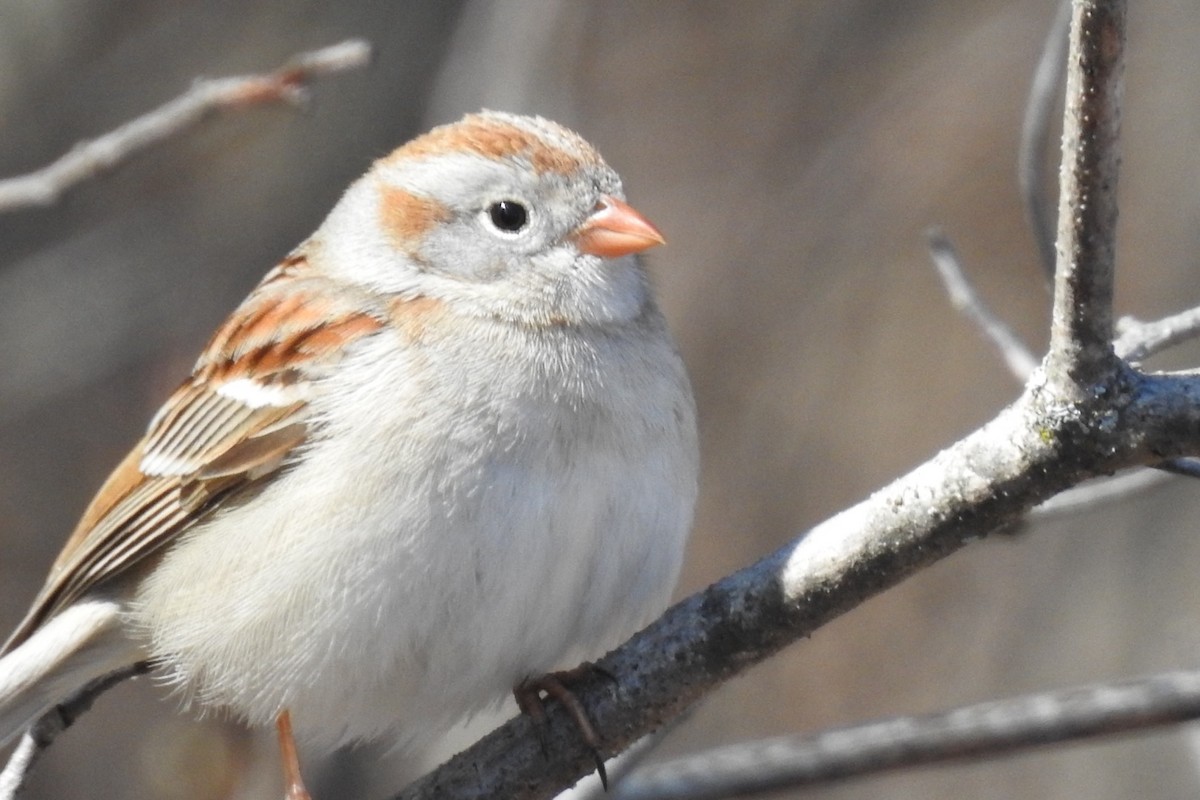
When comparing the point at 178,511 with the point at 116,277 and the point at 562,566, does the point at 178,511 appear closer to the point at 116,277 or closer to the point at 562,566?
the point at 562,566

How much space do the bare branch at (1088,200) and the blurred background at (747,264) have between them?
8.11ft

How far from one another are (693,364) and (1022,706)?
2.74 m

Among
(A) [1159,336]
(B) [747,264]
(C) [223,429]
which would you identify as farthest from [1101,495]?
(B) [747,264]

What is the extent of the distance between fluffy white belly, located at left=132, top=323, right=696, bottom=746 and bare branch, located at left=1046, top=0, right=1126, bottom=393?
916 mm

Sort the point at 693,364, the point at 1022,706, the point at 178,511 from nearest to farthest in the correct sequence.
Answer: the point at 1022,706 → the point at 178,511 → the point at 693,364

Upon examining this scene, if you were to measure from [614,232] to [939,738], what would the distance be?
99cm

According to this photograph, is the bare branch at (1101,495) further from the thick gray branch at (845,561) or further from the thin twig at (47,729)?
the thin twig at (47,729)

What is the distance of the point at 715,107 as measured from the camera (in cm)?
560

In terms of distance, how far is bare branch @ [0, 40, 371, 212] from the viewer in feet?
7.94

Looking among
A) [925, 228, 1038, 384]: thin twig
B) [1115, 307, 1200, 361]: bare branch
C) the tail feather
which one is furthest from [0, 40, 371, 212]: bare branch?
[1115, 307, 1200, 361]: bare branch

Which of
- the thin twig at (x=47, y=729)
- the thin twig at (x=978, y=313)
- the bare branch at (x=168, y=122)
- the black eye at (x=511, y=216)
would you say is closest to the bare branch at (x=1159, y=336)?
the thin twig at (x=978, y=313)

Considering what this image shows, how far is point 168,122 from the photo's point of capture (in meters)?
2.48

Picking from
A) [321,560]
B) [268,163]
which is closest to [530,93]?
[268,163]

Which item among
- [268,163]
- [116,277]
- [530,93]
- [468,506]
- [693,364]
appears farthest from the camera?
[693,364]
